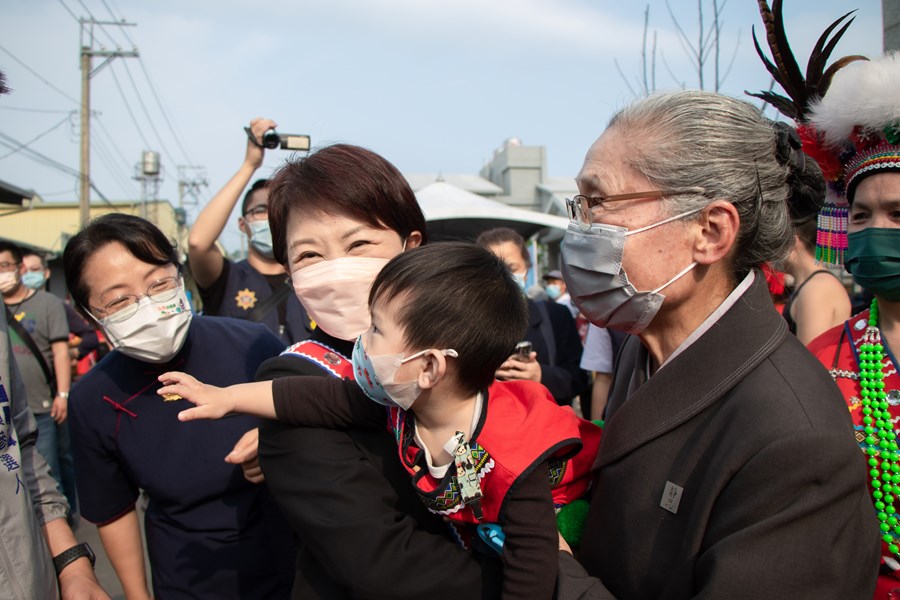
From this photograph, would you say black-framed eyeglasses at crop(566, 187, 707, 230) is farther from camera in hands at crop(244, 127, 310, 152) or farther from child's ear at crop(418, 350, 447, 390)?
camera in hands at crop(244, 127, 310, 152)

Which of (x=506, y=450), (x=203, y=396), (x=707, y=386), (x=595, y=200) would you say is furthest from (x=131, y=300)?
(x=707, y=386)

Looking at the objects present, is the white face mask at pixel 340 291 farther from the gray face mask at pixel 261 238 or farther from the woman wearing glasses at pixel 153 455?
the gray face mask at pixel 261 238

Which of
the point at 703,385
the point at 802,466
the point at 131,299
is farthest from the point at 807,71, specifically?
the point at 131,299

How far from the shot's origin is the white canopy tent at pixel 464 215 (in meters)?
10.0

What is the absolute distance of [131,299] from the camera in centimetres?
229

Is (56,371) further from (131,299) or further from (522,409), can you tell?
(522,409)

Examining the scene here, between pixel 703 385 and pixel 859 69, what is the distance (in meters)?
1.12

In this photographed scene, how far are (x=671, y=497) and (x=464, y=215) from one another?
8.75 metres

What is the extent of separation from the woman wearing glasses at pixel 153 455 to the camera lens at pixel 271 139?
122 cm

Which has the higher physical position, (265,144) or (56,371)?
(265,144)

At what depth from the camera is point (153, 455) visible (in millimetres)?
2188

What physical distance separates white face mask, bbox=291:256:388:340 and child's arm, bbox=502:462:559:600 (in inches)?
25.3

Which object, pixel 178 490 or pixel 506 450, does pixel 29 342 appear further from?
pixel 506 450

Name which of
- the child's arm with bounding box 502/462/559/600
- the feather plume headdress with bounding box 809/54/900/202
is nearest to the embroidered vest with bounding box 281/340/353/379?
the child's arm with bounding box 502/462/559/600
